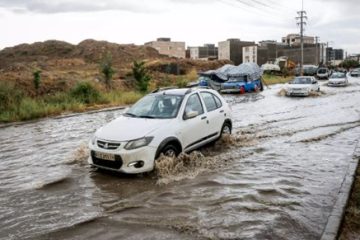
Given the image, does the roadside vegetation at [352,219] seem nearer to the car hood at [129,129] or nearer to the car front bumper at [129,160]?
the car front bumper at [129,160]

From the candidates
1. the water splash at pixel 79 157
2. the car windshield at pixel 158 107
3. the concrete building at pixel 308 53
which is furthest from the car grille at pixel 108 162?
the concrete building at pixel 308 53

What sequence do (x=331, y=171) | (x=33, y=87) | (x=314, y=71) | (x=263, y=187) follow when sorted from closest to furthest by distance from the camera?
(x=263, y=187), (x=331, y=171), (x=33, y=87), (x=314, y=71)

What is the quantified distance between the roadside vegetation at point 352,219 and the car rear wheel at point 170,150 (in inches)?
132

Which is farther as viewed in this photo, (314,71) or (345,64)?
(345,64)

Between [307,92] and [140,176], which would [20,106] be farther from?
[307,92]

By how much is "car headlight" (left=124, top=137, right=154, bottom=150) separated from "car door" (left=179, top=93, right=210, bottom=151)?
0.98 meters

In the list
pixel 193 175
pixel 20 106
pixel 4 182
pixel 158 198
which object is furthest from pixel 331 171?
pixel 20 106

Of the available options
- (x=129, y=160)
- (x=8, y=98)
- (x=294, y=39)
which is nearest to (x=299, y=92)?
(x=8, y=98)

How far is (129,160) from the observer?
24.3 ft

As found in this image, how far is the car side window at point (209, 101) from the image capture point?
9.65 meters

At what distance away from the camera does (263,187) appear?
728cm

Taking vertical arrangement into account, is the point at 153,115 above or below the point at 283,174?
above

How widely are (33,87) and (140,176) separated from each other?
20637 mm

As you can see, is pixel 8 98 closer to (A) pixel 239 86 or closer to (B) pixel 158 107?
(B) pixel 158 107
